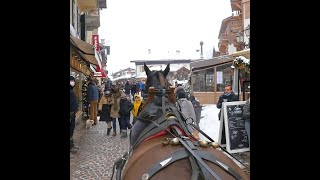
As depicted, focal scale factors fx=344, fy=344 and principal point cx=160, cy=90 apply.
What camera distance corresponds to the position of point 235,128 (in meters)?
7.59

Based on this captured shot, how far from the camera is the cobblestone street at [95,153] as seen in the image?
263 inches

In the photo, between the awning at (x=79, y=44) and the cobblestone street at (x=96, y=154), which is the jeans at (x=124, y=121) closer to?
the cobblestone street at (x=96, y=154)

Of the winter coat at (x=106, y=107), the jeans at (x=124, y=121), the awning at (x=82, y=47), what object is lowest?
the jeans at (x=124, y=121)

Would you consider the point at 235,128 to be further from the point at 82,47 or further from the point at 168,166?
the point at 168,166

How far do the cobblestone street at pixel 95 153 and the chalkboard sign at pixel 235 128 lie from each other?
2626 mm

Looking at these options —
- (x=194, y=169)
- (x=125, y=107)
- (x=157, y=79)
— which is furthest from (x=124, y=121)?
(x=194, y=169)

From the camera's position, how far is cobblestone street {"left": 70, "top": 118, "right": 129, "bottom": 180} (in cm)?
667

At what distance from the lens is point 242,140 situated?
7.57 m

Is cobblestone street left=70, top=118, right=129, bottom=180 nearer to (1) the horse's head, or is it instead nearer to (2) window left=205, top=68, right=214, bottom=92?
(1) the horse's head

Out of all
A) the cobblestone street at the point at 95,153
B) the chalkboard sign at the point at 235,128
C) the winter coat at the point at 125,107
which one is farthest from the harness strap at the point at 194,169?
the winter coat at the point at 125,107
